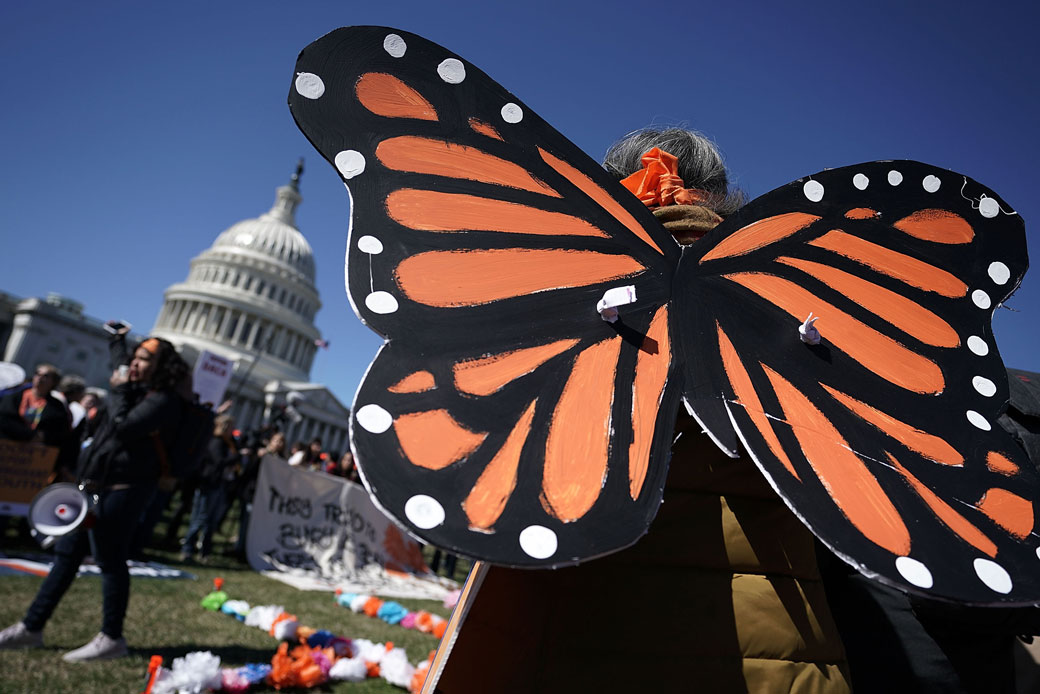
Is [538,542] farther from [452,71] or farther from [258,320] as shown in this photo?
[258,320]

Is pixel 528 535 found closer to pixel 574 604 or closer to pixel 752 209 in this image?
pixel 574 604

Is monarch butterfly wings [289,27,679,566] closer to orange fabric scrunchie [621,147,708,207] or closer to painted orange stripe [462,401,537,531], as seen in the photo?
painted orange stripe [462,401,537,531]

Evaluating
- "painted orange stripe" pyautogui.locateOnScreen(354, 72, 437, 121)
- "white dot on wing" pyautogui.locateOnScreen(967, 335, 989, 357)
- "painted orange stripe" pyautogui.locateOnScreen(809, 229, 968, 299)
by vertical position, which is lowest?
"white dot on wing" pyautogui.locateOnScreen(967, 335, 989, 357)

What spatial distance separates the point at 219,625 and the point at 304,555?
13.3 feet

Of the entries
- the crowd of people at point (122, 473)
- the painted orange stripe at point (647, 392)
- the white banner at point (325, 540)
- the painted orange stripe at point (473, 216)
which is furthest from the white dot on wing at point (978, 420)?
the white banner at point (325, 540)

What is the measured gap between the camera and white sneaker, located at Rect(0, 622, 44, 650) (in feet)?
11.0

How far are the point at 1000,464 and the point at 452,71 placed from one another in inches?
44.1

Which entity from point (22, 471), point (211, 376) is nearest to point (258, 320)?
point (211, 376)

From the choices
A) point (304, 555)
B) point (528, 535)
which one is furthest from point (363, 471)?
point (304, 555)

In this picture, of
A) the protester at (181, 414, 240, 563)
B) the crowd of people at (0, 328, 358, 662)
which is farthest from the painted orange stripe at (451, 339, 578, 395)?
the protester at (181, 414, 240, 563)

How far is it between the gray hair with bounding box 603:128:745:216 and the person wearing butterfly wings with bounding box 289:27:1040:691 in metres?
0.33

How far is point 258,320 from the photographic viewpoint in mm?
60750

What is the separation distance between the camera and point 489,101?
3.53 feet

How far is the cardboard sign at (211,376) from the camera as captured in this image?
11125 mm
